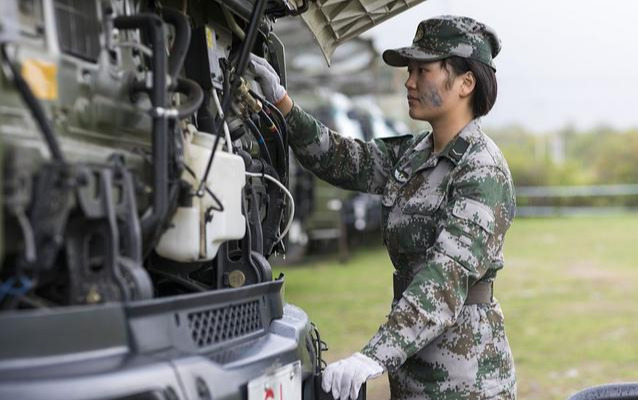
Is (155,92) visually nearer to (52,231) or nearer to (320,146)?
(52,231)

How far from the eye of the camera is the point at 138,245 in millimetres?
1887

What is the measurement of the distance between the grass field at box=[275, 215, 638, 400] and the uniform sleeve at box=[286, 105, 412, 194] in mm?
1635

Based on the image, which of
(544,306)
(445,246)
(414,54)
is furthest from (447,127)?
(544,306)

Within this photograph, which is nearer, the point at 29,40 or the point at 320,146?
the point at 29,40

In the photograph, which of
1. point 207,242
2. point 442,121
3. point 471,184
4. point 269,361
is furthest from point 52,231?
point 442,121

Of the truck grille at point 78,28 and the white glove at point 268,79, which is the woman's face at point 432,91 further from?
the truck grille at point 78,28

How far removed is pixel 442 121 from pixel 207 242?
1.16 metres

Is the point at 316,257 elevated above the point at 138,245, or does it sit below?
below

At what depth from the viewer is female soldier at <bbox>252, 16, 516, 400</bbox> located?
8.52ft

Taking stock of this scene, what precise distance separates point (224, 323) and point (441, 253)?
76 centimetres

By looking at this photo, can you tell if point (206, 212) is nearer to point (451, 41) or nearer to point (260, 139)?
point (260, 139)

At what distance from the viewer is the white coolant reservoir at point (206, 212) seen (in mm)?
2104

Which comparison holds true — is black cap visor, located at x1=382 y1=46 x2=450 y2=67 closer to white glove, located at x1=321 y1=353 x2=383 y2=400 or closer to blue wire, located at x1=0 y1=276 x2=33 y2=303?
white glove, located at x1=321 y1=353 x2=383 y2=400

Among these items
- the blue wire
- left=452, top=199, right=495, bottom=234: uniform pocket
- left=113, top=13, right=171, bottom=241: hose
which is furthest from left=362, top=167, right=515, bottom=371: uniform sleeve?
the blue wire
